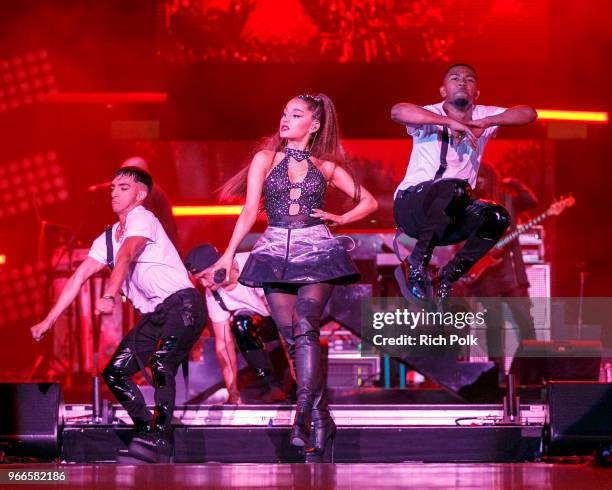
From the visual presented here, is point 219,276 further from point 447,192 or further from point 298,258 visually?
point 447,192

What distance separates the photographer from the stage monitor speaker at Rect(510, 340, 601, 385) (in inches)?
321

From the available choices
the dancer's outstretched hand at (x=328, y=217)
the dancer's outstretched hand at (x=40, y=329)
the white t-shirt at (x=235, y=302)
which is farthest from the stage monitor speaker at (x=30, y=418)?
the dancer's outstretched hand at (x=328, y=217)

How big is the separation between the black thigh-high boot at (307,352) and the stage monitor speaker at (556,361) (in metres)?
3.48

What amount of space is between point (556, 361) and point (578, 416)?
232cm

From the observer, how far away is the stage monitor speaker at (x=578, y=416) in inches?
232

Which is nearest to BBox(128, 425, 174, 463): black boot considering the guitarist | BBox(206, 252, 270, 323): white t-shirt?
BBox(206, 252, 270, 323): white t-shirt

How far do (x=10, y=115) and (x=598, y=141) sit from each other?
257 inches

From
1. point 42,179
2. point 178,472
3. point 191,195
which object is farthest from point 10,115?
point 178,472

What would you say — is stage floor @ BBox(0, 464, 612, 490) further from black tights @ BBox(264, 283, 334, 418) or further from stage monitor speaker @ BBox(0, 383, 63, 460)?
stage monitor speaker @ BBox(0, 383, 63, 460)

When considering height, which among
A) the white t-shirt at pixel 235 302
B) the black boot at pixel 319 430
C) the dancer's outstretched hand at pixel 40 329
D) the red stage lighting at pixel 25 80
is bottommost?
the black boot at pixel 319 430

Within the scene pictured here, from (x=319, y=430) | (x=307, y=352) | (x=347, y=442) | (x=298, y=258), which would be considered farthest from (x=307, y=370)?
(x=347, y=442)

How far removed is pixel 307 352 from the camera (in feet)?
16.8

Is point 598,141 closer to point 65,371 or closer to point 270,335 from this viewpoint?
point 270,335

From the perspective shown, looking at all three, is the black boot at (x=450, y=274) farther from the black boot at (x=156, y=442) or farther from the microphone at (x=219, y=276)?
the black boot at (x=156, y=442)
